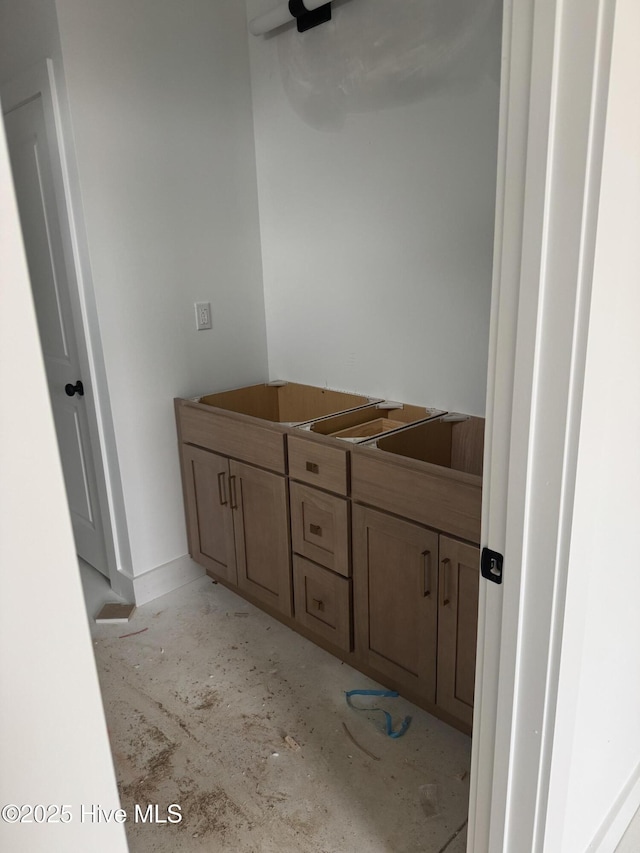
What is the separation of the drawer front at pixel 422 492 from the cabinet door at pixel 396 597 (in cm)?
5

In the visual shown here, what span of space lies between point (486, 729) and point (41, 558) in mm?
883

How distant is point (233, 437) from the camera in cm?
235

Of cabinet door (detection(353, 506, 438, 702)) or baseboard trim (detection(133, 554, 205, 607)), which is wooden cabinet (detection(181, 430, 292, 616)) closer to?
baseboard trim (detection(133, 554, 205, 607))

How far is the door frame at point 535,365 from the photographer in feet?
2.47

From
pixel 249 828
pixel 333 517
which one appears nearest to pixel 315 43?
pixel 333 517

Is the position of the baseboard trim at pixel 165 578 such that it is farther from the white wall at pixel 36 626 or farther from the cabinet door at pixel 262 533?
the white wall at pixel 36 626

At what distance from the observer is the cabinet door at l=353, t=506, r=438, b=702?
5.81 ft

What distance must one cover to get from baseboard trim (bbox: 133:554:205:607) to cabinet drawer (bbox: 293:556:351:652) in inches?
28.8

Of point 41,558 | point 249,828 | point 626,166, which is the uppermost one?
point 626,166

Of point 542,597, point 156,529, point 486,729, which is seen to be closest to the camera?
point 542,597

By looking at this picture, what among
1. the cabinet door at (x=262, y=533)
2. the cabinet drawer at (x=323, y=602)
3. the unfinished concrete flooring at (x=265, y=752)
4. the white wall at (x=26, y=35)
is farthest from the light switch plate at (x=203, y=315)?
the unfinished concrete flooring at (x=265, y=752)

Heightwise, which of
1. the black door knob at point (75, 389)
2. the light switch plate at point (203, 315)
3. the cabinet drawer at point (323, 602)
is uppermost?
the light switch plate at point (203, 315)

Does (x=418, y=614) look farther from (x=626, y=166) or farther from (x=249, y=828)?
(x=626, y=166)

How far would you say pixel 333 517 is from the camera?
2.03 m
